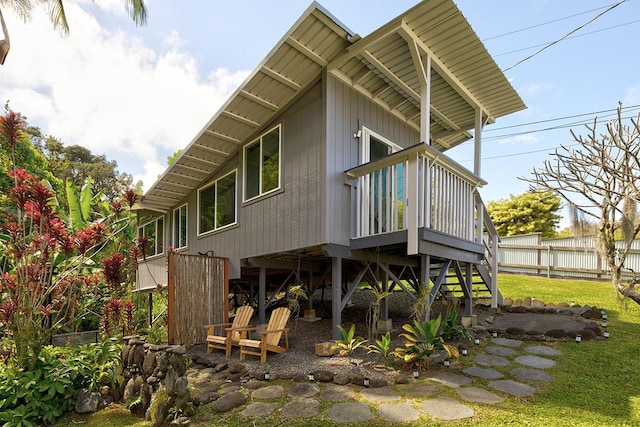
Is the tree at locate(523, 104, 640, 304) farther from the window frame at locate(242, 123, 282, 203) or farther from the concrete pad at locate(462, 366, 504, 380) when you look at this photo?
the window frame at locate(242, 123, 282, 203)

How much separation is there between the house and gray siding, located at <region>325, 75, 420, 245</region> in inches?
1.0

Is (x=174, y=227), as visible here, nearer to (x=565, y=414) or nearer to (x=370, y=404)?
(x=370, y=404)

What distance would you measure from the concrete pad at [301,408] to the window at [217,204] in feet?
16.5

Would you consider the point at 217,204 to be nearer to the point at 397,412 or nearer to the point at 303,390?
the point at 303,390

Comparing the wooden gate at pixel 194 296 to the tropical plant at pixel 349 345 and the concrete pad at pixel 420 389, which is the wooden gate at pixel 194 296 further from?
the concrete pad at pixel 420 389

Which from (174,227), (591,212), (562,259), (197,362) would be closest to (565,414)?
(591,212)

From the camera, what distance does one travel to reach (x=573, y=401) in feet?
12.1

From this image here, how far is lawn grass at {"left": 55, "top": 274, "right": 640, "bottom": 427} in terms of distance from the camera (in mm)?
3297

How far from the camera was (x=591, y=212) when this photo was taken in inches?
246

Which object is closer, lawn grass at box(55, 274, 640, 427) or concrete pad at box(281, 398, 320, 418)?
lawn grass at box(55, 274, 640, 427)

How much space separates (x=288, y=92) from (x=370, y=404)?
5.20 meters

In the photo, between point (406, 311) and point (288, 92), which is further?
point (406, 311)

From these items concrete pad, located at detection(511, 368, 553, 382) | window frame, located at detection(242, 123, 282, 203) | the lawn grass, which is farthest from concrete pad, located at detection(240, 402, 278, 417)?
window frame, located at detection(242, 123, 282, 203)

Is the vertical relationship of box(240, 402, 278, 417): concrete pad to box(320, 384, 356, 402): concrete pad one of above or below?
below
